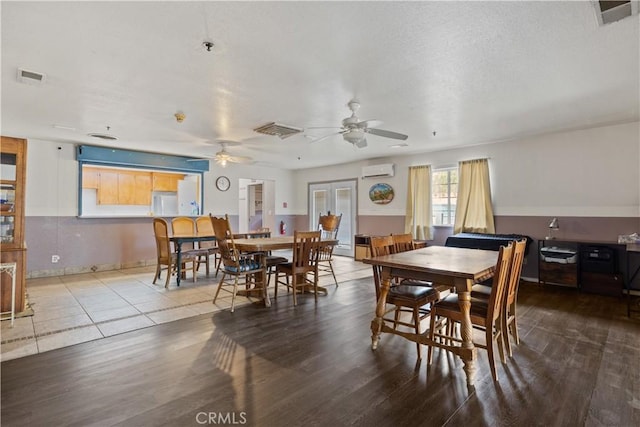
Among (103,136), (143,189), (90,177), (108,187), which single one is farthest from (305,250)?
(90,177)

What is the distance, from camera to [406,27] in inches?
86.2

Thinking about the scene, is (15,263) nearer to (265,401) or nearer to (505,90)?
(265,401)

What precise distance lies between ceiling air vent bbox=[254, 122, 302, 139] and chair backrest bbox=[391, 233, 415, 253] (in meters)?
2.14

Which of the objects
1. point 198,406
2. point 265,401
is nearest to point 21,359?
point 198,406

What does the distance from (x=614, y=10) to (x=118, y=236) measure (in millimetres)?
7544

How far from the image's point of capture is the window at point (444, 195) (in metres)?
6.28

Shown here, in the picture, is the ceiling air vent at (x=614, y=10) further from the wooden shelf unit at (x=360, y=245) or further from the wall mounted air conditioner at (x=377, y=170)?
the wooden shelf unit at (x=360, y=245)

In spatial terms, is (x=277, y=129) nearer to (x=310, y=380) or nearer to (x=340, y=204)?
(x=310, y=380)

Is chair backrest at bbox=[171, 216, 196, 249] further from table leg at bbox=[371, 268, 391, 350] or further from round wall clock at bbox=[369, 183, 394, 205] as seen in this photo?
table leg at bbox=[371, 268, 391, 350]

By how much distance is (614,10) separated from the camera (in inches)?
80.2

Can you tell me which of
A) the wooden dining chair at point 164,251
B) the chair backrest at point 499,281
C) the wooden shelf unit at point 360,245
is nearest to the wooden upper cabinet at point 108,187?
the wooden dining chair at point 164,251

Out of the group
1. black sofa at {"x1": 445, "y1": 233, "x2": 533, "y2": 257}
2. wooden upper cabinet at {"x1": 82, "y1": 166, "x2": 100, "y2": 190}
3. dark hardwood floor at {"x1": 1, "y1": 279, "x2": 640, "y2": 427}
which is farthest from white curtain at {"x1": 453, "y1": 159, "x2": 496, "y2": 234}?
wooden upper cabinet at {"x1": 82, "y1": 166, "x2": 100, "y2": 190}

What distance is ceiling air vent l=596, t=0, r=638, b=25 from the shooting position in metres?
1.97

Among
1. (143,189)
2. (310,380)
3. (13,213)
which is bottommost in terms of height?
(310,380)
